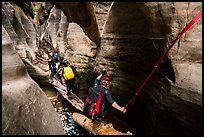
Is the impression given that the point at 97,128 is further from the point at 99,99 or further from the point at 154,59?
the point at 154,59

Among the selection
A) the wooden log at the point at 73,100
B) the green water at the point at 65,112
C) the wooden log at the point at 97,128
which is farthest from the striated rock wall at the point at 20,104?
the wooden log at the point at 73,100

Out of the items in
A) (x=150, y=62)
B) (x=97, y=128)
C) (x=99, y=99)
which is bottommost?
(x=97, y=128)

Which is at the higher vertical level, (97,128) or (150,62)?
(150,62)

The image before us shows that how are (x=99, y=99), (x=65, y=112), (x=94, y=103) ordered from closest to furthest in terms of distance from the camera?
1. (x=99, y=99)
2. (x=94, y=103)
3. (x=65, y=112)

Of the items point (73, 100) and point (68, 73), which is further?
point (73, 100)

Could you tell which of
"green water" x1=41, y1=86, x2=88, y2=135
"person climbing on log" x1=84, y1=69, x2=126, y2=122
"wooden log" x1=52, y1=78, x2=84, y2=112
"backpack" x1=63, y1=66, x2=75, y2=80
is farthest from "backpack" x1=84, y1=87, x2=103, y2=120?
"backpack" x1=63, y1=66, x2=75, y2=80

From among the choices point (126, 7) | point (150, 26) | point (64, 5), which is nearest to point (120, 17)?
point (126, 7)

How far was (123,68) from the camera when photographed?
6.70 m

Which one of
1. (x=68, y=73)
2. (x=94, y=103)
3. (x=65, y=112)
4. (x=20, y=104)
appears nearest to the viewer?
(x=20, y=104)

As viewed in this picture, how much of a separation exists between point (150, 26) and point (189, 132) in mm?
2926

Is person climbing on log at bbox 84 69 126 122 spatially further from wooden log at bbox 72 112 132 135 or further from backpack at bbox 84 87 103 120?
wooden log at bbox 72 112 132 135

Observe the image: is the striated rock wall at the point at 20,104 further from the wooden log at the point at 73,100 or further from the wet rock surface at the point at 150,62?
the wooden log at the point at 73,100

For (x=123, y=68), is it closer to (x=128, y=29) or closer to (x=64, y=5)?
(x=128, y=29)

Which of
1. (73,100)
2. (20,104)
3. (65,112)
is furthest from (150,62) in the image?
(65,112)
